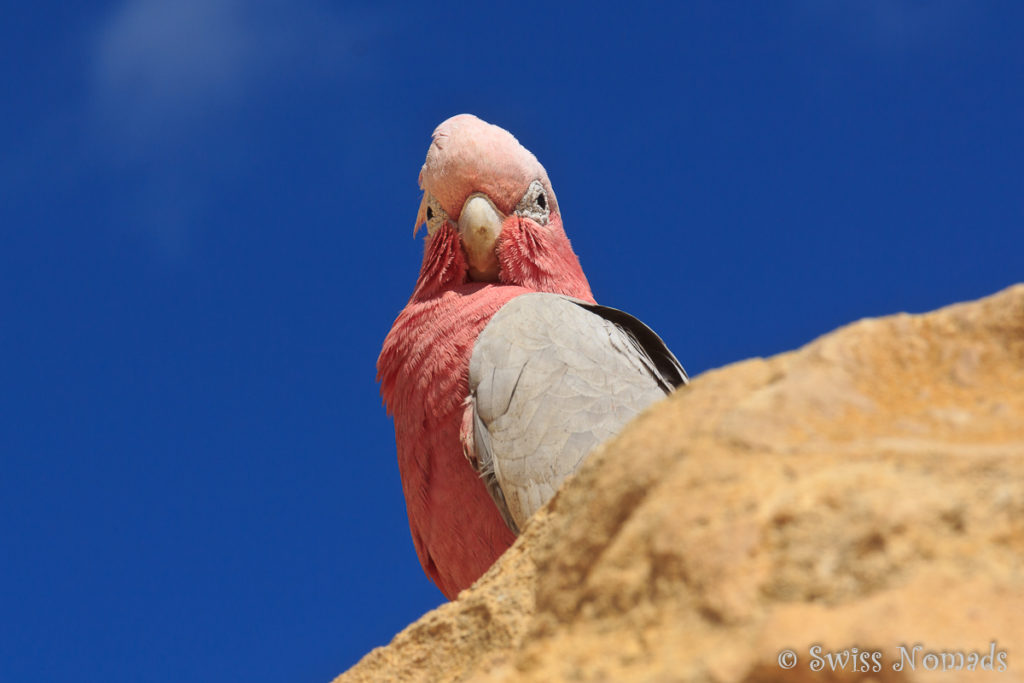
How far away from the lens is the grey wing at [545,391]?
5406 mm

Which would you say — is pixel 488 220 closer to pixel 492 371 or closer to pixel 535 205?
pixel 535 205

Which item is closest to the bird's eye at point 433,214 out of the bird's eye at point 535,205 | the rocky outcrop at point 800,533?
the bird's eye at point 535,205

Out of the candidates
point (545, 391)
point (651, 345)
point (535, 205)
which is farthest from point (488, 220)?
point (545, 391)

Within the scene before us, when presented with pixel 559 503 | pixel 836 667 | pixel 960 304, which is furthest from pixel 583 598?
pixel 960 304

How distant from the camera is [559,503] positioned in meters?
2.31

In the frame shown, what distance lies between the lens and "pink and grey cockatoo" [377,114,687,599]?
549 cm

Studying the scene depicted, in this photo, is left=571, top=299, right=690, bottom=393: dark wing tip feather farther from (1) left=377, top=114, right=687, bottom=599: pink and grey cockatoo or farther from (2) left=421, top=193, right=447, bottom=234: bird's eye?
(2) left=421, top=193, right=447, bottom=234: bird's eye

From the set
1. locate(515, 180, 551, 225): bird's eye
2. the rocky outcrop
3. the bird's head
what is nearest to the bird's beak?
the bird's head

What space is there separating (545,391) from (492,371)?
30 centimetres

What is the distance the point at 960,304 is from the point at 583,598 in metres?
0.99

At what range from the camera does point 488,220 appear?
22.1 feet

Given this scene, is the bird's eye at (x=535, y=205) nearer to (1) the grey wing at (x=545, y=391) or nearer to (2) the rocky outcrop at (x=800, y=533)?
(1) the grey wing at (x=545, y=391)

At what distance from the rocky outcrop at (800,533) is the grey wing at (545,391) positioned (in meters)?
3.07

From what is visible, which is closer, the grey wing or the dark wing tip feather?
the grey wing
